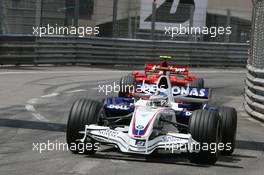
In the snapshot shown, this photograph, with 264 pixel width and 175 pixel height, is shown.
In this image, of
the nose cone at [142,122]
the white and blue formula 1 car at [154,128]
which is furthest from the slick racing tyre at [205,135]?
the nose cone at [142,122]

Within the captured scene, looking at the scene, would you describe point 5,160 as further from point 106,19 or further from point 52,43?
point 106,19

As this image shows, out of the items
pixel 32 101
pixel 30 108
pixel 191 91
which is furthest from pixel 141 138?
pixel 32 101

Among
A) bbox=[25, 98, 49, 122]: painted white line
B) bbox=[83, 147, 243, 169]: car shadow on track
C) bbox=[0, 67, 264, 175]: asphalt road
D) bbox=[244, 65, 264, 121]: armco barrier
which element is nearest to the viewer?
bbox=[0, 67, 264, 175]: asphalt road

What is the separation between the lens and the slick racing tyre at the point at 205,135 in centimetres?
799

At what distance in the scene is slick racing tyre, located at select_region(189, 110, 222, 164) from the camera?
799 centimetres

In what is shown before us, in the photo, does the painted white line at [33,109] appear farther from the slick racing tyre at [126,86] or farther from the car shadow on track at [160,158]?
the car shadow on track at [160,158]

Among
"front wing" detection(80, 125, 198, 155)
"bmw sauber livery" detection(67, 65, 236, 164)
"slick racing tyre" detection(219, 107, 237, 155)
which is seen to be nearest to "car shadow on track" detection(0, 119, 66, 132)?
"bmw sauber livery" detection(67, 65, 236, 164)

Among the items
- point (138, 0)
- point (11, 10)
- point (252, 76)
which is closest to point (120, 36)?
point (138, 0)

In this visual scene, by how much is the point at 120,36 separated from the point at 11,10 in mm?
5061

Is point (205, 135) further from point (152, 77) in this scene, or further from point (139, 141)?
point (152, 77)

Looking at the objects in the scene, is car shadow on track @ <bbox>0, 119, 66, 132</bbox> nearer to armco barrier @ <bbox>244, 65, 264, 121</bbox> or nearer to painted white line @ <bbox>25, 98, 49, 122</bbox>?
painted white line @ <bbox>25, 98, 49, 122</bbox>

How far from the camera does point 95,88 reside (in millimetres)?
17250

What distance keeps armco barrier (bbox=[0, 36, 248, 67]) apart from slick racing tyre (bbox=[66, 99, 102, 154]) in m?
14.0

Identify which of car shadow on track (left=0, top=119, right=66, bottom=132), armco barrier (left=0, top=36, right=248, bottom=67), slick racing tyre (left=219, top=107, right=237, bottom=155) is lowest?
armco barrier (left=0, top=36, right=248, bottom=67)
